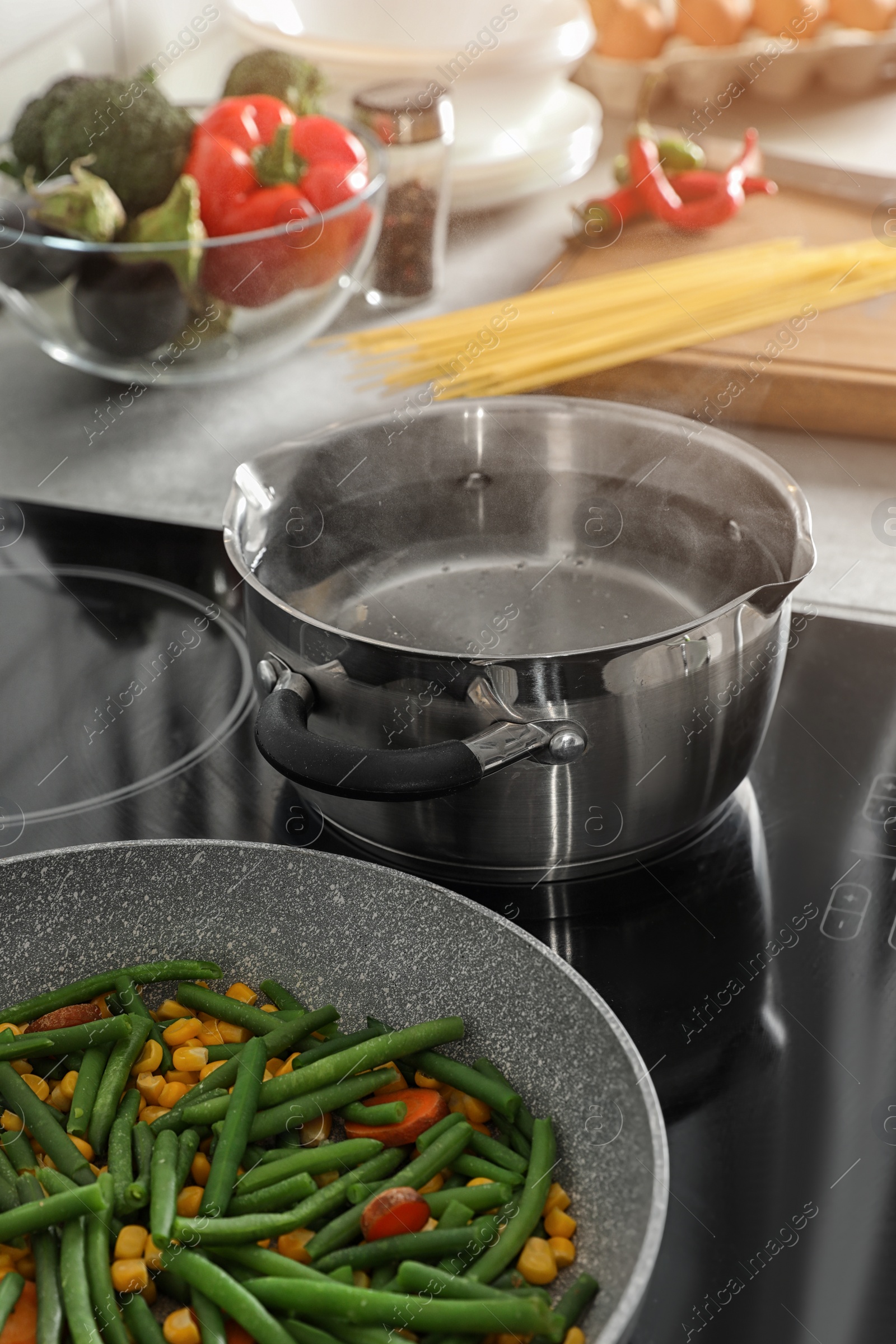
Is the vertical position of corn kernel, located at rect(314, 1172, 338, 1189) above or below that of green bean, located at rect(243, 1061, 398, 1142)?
below

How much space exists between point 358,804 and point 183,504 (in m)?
0.51

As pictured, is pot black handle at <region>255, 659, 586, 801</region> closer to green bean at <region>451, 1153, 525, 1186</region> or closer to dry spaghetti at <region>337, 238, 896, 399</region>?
green bean at <region>451, 1153, 525, 1186</region>

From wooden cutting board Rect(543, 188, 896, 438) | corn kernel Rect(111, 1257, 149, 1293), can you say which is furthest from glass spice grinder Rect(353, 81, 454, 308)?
corn kernel Rect(111, 1257, 149, 1293)

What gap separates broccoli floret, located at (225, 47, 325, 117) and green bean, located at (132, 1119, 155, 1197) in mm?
925

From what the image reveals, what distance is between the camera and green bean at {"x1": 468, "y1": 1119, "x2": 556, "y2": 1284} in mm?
455

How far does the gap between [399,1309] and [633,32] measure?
1.57 metres

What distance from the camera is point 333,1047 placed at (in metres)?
0.53

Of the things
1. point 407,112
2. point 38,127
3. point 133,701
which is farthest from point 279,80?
point 133,701

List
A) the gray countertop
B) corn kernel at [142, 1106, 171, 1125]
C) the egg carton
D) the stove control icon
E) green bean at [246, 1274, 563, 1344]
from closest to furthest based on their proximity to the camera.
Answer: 1. green bean at [246, 1274, 563, 1344]
2. corn kernel at [142, 1106, 171, 1125]
3. the stove control icon
4. the gray countertop
5. the egg carton

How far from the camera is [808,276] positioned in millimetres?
1130

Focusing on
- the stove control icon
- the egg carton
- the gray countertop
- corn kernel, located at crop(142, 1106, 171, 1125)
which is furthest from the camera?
the egg carton

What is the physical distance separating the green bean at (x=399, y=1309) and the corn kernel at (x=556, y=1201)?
0.16ft

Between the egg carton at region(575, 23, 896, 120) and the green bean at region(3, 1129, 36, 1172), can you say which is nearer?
the green bean at region(3, 1129, 36, 1172)

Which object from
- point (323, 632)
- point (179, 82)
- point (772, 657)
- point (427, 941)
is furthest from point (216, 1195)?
point (179, 82)
